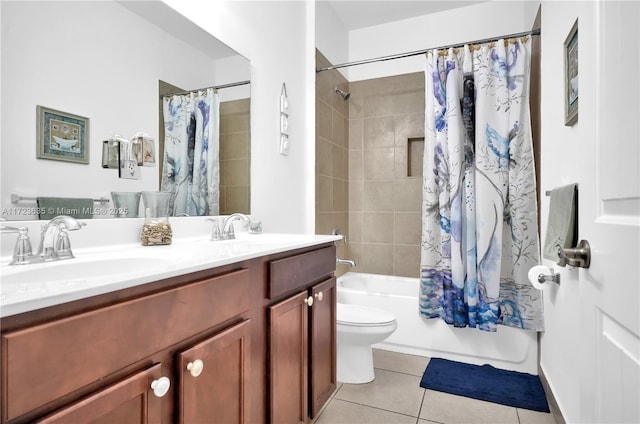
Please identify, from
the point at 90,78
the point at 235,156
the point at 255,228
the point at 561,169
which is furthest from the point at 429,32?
the point at 90,78

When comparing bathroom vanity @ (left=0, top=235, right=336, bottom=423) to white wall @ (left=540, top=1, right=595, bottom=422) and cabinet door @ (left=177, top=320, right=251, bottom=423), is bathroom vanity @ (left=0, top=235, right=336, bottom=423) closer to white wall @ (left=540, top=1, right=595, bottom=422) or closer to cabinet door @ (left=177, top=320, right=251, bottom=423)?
cabinet door @ (left=177, top=320, right=251, bottom=423)

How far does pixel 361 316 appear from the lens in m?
2.14

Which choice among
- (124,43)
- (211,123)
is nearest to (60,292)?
(124,43)

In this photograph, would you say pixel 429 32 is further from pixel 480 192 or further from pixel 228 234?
pixel 228 234

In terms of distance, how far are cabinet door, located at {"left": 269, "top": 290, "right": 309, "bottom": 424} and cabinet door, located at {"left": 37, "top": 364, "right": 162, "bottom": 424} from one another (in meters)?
0.47

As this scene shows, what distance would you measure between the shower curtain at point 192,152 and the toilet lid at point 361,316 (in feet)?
3.25

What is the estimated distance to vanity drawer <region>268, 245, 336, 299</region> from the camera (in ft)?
3.88

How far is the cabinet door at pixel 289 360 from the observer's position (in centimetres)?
117

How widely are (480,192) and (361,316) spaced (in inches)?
43.6

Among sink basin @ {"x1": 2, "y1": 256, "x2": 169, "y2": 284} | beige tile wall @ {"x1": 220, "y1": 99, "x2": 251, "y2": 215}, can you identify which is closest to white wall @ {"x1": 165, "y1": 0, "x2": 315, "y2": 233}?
beige tile wall @ {"x1": 220, "y1": 99, "x2": 251, "y2": 215}

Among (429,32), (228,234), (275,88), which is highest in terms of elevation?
(429,32)

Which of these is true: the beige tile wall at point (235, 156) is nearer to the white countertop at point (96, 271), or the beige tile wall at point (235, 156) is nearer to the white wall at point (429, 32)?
the white countertop at point (96, 271)

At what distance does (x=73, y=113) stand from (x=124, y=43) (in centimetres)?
34

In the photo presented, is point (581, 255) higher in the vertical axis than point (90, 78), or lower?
lower
